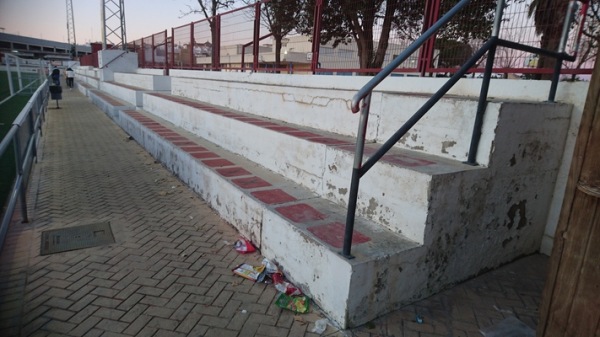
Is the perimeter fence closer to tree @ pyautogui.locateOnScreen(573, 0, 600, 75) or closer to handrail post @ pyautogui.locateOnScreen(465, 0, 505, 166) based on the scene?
tree @ pyautogui.locateOnScreen(573, 0, 600, 75)

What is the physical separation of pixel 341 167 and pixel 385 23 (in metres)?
2.76

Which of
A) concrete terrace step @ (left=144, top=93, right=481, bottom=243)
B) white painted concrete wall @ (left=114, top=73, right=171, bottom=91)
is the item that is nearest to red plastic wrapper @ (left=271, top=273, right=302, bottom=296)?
concrete terrace step @ (left=144, top=93, right=481, bottom=243)

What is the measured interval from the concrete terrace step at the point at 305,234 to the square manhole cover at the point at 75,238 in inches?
45.3

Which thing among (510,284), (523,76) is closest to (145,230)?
(510,284)

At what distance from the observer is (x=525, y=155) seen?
2785 mm

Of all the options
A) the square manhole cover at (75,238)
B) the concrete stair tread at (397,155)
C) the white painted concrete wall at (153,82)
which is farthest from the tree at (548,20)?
the white painted concrete wall at (153,82)

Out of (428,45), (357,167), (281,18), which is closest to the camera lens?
(357,167)

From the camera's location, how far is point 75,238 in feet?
11.0

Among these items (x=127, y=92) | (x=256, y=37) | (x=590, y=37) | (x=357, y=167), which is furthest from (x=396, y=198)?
(x=127, y=92)

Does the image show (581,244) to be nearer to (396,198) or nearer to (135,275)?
(396,198)

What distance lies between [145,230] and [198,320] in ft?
5.45

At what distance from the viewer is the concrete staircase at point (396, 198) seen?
89.5 inches

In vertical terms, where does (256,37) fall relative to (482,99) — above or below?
above

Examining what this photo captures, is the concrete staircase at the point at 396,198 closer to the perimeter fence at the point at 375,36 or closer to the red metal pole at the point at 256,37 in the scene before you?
the perimeter fence at the point at 375,36
